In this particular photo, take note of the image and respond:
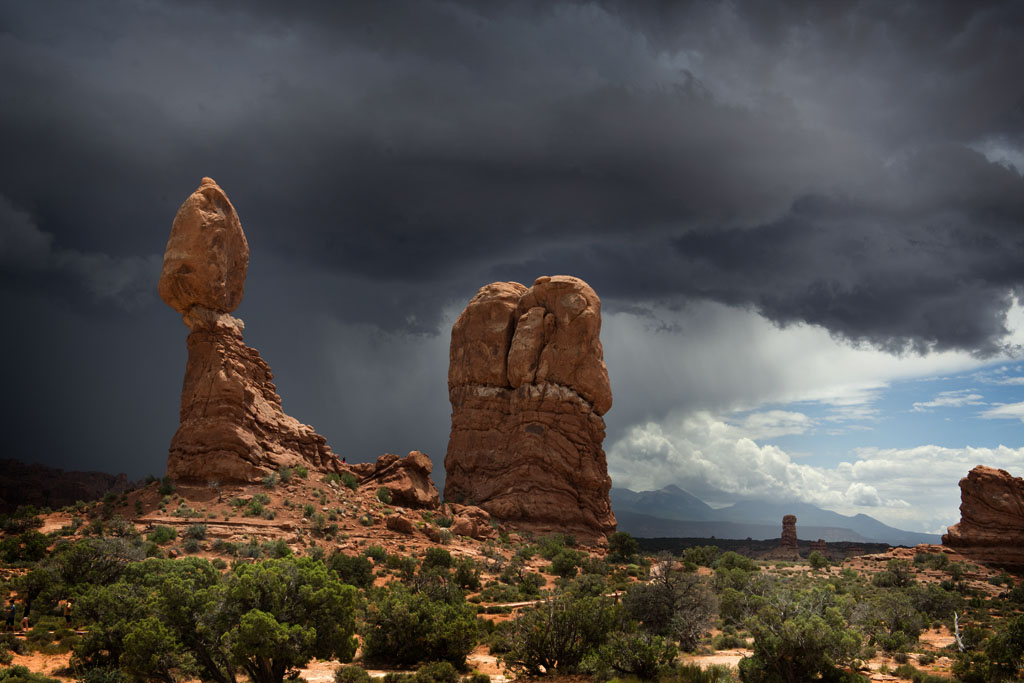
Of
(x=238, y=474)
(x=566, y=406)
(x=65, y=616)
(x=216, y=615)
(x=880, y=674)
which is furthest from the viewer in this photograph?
(x=566, y=406)

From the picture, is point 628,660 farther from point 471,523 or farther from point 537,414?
point 537,414

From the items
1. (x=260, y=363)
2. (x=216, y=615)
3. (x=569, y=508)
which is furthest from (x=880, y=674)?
(x=260, y=363)

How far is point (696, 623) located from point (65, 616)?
2471 cm

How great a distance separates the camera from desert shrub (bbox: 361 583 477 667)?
22.7m

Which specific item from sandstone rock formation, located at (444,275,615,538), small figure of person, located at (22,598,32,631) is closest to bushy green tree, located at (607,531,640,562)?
sandstone rock formation, located at (444,275,615,538)

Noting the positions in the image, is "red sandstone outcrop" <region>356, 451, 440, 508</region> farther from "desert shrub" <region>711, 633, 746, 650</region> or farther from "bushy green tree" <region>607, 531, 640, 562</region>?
"desert shrub" <region>711, 633, 746, 650</region>

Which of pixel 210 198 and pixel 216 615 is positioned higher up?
A: pixel 210 198

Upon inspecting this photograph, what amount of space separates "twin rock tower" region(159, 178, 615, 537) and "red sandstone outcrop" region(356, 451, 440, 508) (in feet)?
10.1

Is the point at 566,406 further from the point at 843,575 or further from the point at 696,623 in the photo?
the point at 696,623

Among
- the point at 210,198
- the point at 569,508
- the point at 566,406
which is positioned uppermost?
the point at 210,198

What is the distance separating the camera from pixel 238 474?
133ft

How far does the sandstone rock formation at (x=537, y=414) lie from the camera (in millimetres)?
53750

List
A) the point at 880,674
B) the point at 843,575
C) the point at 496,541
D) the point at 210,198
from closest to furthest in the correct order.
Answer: the point at 880,674
the point at 210,198
the point at 496,541
the point at 843,575

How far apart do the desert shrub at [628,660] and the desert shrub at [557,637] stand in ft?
2.72
